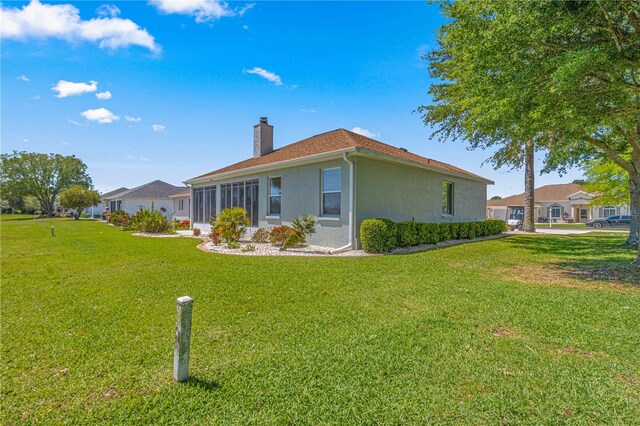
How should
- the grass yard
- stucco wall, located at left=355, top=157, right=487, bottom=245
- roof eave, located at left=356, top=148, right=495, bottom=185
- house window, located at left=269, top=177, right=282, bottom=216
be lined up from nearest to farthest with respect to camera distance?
the grass yard
roof eave, located at left=356, top=148, right=495, bottom=185
stucco wall, located at left=355, top=157, right=487, bottom=245
house window, located at left=269, top=177, right=282, bottom=216

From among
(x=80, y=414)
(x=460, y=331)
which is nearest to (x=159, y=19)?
(x=80, y=414)

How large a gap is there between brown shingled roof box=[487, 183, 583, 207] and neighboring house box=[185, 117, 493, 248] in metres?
39.0

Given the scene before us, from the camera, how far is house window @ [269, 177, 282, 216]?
1362cm

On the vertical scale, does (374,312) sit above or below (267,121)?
below

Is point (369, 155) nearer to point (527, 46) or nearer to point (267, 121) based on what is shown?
point (527, 46)

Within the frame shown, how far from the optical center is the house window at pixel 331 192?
439 inches

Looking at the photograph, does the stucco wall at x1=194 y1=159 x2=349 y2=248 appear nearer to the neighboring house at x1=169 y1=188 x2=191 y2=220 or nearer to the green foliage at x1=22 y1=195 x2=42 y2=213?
the neighboring house at x1=169 y1=188 x2=191 y2=220

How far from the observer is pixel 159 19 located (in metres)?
9.67

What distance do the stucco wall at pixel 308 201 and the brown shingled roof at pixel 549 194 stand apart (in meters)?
47.2

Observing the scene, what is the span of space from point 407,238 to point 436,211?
183 inches

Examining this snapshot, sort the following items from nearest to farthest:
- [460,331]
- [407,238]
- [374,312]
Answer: [460,331] < [374,312] < [407,238]

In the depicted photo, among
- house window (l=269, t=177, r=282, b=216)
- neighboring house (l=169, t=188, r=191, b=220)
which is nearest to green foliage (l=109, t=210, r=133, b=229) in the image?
neighboring house (l=169, t=188, r=191, b=220)

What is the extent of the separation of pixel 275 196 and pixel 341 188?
4.07m

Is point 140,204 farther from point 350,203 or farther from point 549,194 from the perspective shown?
point 549,194
